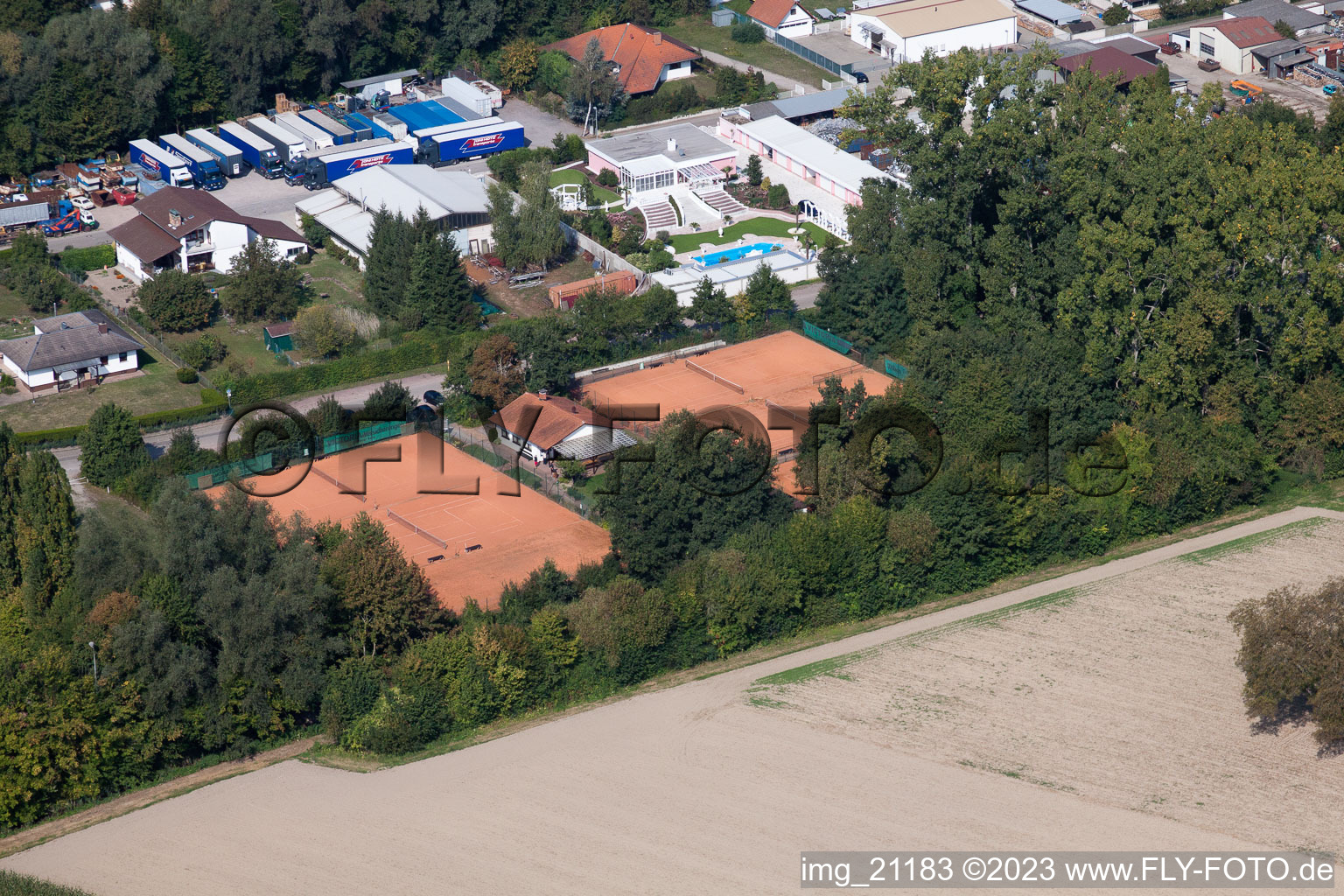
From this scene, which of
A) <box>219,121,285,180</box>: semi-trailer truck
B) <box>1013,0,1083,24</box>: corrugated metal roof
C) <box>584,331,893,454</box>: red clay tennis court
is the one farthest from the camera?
<box>1013,0,1083,24</box>: corrugated metal roof

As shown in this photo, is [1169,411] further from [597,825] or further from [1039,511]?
[597,825]

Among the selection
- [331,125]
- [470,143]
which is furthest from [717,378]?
[331,125]

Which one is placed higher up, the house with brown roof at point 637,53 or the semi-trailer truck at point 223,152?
the house with brown roof at point 637,53

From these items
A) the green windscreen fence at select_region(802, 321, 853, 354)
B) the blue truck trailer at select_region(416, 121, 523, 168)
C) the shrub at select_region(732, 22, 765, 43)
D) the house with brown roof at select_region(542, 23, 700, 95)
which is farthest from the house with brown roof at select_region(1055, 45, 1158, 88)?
the blue truck trailer at select_region(416, 121, 523, 168)

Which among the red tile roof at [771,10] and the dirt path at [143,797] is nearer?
the dirt path at [143,797]

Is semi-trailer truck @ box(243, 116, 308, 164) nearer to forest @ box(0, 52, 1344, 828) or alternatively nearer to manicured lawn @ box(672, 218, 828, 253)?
manicured lawn @ box(672, 218, 828, 253)

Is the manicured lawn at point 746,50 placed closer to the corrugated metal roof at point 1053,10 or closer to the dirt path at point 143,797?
the corrugated metal roof at point 1053,10

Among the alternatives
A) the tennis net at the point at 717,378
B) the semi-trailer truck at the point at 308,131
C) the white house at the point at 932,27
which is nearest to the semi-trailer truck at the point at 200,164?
the semi-trailer truck at the point at 308,131
